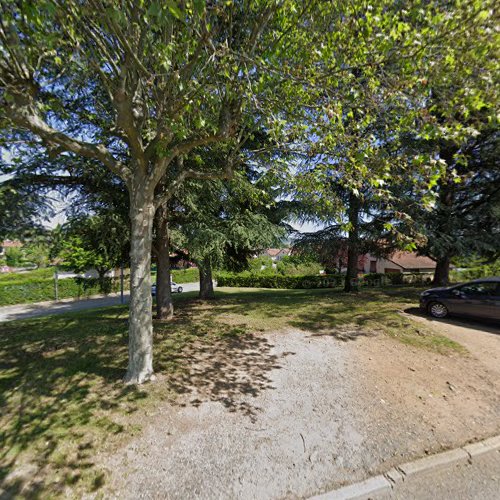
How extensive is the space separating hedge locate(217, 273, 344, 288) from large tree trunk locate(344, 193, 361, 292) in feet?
38.5

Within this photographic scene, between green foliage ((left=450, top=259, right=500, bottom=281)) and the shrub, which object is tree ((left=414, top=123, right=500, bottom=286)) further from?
green foliage ((left=450, top=259, right=500, bottom=281))

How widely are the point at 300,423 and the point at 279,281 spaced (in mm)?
22327

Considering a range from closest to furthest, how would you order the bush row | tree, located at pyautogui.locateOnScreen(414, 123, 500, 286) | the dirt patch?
1. the dirt patch
2. tree, located at pyautogui.locateOnScreen(414, 123, 500, 286)
3. the bush row

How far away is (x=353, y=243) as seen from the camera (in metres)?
11.8

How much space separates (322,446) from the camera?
324cm

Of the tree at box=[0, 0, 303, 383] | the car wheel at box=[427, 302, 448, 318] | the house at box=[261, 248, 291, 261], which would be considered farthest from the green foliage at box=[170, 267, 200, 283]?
the tree at box=[0, 0, 303, 383]

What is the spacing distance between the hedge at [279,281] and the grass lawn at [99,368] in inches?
587

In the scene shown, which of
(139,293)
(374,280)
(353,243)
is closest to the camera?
(139,293)

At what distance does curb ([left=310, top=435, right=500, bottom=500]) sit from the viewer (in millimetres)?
2658

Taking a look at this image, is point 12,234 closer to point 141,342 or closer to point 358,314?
point 141,342

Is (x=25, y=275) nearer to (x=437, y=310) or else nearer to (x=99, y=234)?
(x=99, y=234)

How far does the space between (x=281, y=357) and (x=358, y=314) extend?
3.96 meters

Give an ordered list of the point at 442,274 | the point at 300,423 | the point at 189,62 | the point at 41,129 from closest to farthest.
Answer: the point at 300,423
the point at 41,129
the point at 189,62
the point at 442,274

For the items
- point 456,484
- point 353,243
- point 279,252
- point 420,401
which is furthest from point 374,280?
point 279,252
